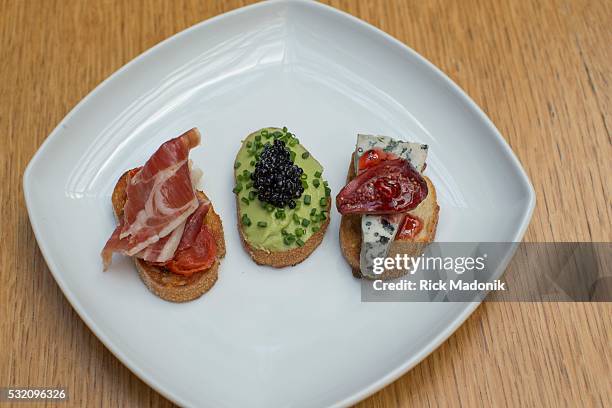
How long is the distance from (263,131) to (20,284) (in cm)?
114

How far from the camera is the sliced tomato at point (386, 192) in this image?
2422 millimetres

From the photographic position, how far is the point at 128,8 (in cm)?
330

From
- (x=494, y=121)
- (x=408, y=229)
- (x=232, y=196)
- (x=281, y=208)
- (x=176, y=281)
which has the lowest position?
(x=176, y=281)

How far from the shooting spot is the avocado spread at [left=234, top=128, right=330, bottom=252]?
2.49 meters

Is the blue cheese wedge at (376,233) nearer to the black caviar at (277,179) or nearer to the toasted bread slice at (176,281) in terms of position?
the black caviar at (277,179)

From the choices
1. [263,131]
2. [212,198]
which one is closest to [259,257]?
[212,198]

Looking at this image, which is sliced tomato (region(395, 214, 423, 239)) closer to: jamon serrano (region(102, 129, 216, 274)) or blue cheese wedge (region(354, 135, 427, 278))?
blue cheese wedge (region(354, 135, 427, 278))

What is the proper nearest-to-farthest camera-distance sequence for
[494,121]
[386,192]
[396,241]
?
[386,192], [396,241], [494,121]

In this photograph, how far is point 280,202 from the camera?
245cm

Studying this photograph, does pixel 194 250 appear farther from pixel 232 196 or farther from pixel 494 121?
pixel 494 121

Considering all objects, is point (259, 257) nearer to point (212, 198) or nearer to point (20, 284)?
point (212, 198)

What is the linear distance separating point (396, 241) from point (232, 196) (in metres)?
0.71

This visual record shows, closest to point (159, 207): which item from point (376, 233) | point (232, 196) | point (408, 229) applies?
point (232, 196)

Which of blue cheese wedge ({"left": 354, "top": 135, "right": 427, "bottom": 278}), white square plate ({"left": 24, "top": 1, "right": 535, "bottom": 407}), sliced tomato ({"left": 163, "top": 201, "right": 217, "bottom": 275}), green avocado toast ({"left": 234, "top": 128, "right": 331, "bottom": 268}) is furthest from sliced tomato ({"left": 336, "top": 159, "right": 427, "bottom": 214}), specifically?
sliced tomato ({"left": 163, "top": 201, "right": 217, "bottom": 275})
